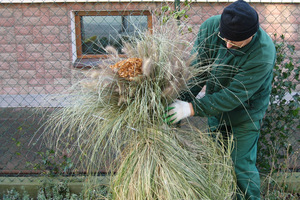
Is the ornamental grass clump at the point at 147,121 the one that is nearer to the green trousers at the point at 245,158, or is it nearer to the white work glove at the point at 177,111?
the white work glove at the point at 177,111

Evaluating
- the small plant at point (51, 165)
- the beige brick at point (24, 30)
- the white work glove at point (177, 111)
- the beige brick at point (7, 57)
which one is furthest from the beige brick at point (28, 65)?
the white work glove at point (177, 111)

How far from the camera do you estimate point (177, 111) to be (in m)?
1.64

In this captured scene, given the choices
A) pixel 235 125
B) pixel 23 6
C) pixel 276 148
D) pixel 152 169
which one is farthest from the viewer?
pixel 23 6

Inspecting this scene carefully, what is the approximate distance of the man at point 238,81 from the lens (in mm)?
1638

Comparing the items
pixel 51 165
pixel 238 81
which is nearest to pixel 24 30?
pixel 51 165

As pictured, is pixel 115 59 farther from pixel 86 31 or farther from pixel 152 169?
pixel 86 31

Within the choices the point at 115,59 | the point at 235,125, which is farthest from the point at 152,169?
the point at 235,125

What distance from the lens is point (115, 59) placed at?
175 centimetres

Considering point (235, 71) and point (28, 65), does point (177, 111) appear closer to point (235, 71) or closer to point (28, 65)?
point (235, 71)

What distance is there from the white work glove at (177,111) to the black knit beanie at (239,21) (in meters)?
0.47

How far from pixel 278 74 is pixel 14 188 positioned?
8.47ft

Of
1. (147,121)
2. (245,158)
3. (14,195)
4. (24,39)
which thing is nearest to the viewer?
(147,121)

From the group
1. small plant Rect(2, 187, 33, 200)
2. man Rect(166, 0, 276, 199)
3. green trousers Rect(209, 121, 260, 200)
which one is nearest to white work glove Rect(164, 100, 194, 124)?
man Rect(166, 0, 276, 199)

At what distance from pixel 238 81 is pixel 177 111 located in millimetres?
401
